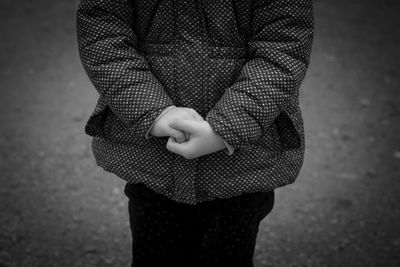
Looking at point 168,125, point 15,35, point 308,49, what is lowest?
point 15,35

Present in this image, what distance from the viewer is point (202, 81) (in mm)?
1190

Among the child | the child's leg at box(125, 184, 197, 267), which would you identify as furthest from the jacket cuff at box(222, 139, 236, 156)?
the child's leg at box(125, 184, 197, 267)

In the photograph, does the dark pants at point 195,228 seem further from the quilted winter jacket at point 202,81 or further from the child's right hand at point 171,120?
the child's right hand at point 171,120

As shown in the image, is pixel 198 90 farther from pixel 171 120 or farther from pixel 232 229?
pixel 232 229

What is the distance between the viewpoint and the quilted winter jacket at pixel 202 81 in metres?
1.12

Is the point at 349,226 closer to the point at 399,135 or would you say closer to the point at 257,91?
the point at 399,135

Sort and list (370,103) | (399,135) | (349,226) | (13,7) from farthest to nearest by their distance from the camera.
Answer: (13,7), (370,103), (399,135), (349,226)

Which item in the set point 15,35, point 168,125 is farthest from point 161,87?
point 15,35

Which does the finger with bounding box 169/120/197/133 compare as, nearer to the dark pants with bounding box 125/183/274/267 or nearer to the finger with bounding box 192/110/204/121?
the finger with bounding box 192/110/204/121

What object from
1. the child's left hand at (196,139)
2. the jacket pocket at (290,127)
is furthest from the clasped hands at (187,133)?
the jacket pocket at (290,127)

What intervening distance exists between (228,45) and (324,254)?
1548 mm

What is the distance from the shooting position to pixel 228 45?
1.19 metres

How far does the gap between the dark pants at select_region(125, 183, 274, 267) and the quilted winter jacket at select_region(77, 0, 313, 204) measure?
0.14 metres

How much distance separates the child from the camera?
1.12 metres
